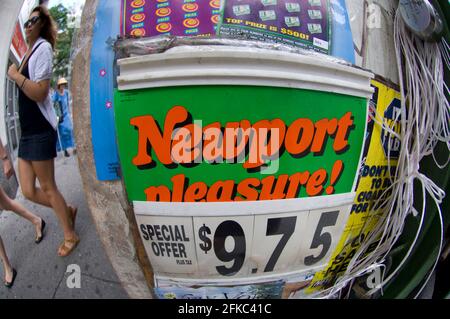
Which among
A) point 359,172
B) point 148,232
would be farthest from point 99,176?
point 359,172

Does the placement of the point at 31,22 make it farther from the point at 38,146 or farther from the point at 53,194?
the point at 53,194

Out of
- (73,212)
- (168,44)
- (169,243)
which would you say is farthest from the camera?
(73,212)

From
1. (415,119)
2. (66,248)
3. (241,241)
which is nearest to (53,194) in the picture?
(66,248)

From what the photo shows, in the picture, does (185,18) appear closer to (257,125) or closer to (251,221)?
(257,125)

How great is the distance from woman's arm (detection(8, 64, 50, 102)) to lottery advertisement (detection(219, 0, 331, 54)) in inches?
21.2

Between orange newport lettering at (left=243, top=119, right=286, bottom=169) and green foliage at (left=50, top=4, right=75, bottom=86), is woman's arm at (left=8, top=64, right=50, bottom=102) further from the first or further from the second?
orange newport lettering at (left=243, top=119, right=286, bottom=169)

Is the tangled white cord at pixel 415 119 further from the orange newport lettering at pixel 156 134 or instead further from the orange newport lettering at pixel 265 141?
the orange newport lettering at pixel 156 134

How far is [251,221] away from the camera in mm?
938

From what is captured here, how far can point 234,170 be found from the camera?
908mm

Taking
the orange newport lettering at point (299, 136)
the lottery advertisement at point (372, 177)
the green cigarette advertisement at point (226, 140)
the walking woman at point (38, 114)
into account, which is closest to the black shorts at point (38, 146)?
the walking woman at point (38, 114)

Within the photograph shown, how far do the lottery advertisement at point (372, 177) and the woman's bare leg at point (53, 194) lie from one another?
34.8 inches

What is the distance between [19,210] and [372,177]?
1.18m

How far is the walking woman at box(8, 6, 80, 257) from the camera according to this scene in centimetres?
89

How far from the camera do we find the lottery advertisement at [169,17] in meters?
0.88
